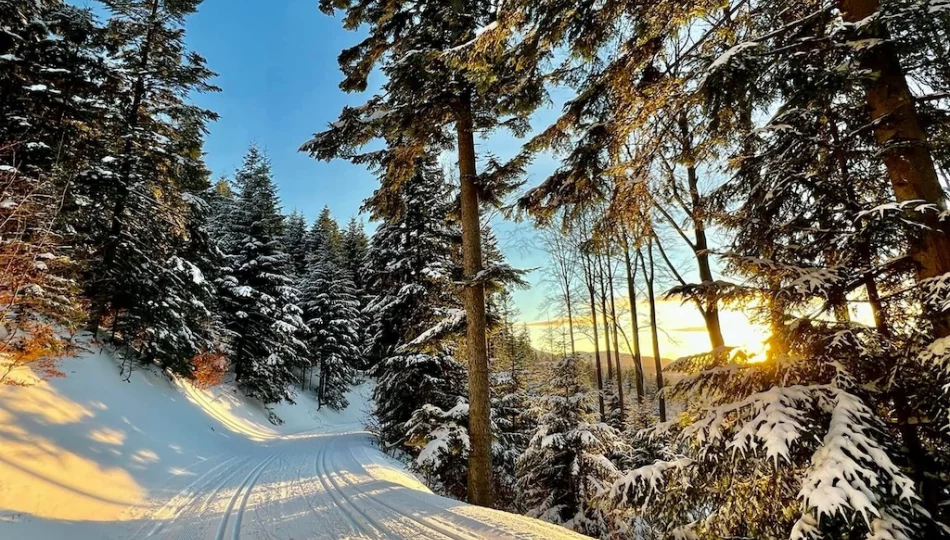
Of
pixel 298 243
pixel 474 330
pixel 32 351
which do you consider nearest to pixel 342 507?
pixel 474 330

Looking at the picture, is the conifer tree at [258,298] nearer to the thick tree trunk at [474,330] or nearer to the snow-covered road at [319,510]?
the snow-covered road at [319,510]

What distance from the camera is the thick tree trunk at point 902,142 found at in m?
3.00

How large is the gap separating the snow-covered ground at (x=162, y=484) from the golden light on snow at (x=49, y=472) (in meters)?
0.02

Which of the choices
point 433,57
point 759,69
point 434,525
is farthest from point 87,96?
point 759,69

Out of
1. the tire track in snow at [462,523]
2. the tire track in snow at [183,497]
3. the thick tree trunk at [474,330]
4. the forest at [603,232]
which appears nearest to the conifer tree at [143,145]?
the forest at [603,232]

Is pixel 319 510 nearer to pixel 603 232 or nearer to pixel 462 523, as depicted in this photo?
pixel 462 523

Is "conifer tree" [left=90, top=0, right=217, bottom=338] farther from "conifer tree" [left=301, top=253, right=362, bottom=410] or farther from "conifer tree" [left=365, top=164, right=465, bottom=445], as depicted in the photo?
"conifer tree" [left=301, top=253, right=362, bottom=410]

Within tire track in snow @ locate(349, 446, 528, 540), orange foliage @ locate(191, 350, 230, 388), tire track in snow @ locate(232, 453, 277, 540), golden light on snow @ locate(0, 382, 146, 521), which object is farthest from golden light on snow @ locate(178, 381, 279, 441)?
tire track in snow @ locate(349, 446, 528, 540)

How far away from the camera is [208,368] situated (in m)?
18.3

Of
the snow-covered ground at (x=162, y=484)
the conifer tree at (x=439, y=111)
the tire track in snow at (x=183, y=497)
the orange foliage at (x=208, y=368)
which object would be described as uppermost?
the conifer tree at (x=439, y=111)

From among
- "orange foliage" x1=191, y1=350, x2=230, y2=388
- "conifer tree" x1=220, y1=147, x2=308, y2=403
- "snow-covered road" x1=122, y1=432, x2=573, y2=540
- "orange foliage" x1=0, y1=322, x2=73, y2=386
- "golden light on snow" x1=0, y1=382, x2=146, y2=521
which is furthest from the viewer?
"conifer tree" x1=220, y1=147, x2=308, y2=403

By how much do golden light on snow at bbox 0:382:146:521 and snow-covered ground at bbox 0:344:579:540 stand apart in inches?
0.9

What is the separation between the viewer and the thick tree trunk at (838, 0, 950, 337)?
3000 mm

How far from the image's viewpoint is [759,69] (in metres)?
3.32
